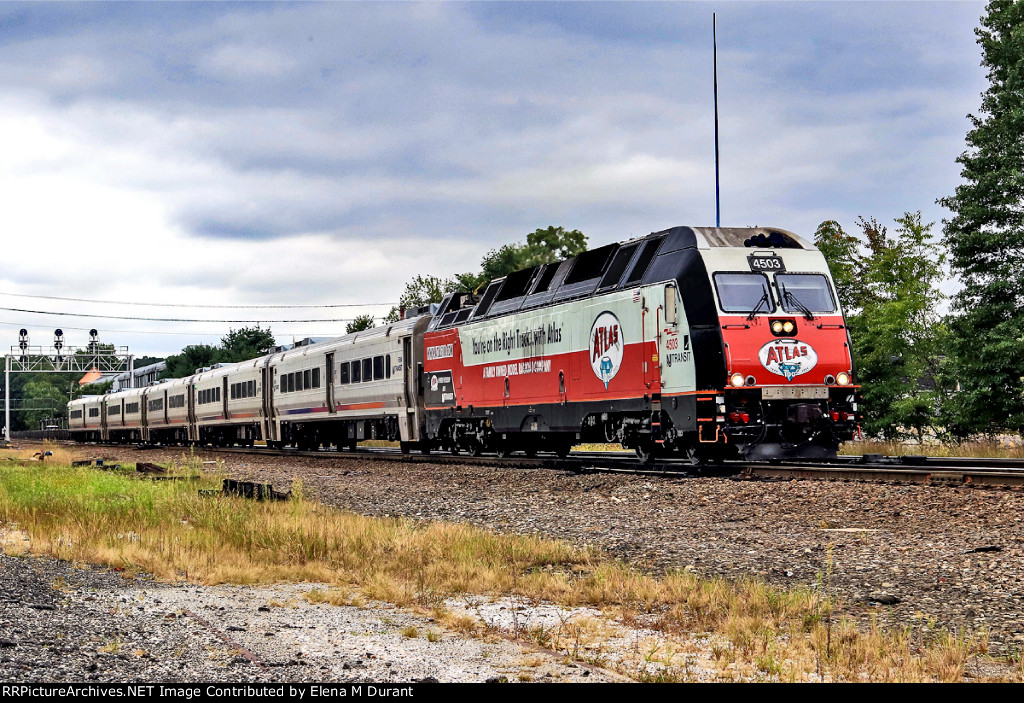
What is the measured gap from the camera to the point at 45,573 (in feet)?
28.2

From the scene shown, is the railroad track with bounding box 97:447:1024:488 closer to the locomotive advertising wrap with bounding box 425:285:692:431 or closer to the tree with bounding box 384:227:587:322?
the locomotive advertising wrap with bounding box 425:285:692:431

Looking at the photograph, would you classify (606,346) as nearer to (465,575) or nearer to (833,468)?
(833,468)

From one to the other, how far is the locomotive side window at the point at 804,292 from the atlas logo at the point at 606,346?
3.00 m

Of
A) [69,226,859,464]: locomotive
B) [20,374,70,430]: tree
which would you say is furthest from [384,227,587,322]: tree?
[20,374,70,430]: tree

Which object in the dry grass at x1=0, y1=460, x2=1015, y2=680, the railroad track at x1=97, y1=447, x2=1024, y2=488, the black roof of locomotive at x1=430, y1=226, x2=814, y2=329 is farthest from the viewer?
the black roof of locomotive at x1=430, y1=226, x2=814, y2=329

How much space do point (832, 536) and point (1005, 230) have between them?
1969cm

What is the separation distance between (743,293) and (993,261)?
14.2 meters

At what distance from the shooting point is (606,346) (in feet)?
62.4

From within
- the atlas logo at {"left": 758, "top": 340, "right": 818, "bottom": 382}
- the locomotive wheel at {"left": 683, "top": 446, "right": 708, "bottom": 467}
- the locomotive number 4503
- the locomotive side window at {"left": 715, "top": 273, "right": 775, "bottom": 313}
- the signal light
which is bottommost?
the locomotive wheel at {"left": 683, "top": 446, "right": 708, "bottom": 467}

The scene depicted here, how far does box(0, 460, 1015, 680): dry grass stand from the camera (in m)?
5.96

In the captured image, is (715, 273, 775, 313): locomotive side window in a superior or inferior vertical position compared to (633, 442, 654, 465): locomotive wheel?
superior

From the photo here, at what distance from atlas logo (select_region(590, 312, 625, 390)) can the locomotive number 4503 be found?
267cm

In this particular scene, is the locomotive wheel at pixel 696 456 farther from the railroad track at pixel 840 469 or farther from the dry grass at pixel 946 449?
the dry grass at pixel 946 449

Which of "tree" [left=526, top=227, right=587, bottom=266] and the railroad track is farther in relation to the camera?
"tree" [left=526, top=227, right=587, bottom=266]
